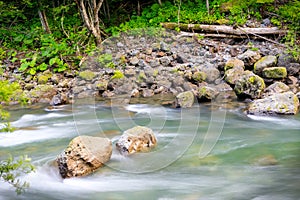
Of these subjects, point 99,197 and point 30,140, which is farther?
point 30,140

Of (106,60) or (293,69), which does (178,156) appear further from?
(106,60)

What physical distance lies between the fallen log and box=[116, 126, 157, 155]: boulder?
8045mm

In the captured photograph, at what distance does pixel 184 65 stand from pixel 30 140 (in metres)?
5.49

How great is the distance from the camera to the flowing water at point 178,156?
427 cm

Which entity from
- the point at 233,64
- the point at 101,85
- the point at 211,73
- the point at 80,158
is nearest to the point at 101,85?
the point at 101,85

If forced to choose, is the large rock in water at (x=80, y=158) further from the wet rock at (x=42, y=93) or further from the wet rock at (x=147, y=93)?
the wet rock at (x=42, y=93)

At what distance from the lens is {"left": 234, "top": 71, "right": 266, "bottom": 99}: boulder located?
8.25 m

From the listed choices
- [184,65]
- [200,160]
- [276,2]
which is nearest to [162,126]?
[200,160]

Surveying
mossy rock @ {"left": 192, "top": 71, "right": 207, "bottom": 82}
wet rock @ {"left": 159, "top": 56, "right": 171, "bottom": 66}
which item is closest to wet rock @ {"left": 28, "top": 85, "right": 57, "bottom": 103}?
wet rock @ {"left": 159, "top": 56, "right": 171, "bottom": 66}

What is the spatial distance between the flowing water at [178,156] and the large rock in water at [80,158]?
4.0 inches

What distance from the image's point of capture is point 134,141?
206 inches

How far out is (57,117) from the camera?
8055 mm

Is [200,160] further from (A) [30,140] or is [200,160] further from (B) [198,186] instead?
(A) [30,140]

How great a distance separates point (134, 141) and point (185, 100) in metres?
3.06
